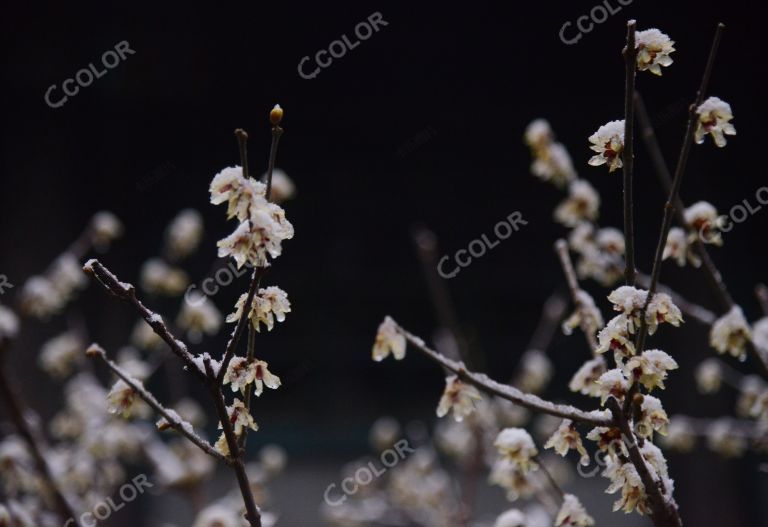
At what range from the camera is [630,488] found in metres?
1.10

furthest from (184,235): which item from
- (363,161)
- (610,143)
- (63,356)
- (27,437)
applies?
(363,161)

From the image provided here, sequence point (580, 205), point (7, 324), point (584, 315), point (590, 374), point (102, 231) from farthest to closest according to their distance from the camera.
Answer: point (102, 231) → point (7, 324) → point (580, 205) → point (584, 315) → point (590, 374)

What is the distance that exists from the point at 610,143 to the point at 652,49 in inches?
6.0

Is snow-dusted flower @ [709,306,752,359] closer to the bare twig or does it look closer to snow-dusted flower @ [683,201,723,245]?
snow-dusted flower @ [683,201,723,245]

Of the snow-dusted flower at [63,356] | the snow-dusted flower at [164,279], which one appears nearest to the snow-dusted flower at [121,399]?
the snow-dusted flower at [164,279]

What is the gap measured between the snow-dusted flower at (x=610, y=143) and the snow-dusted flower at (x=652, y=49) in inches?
3.9

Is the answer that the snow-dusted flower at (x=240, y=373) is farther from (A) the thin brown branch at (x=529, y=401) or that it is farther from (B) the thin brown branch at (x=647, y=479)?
(B) the thin brown branch at (x=647, y=479)

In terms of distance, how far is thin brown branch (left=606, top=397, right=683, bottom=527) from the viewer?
108cm

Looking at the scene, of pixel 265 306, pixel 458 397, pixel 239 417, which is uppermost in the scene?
pixel 265 306

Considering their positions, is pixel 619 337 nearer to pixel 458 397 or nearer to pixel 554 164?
pixel 458 397

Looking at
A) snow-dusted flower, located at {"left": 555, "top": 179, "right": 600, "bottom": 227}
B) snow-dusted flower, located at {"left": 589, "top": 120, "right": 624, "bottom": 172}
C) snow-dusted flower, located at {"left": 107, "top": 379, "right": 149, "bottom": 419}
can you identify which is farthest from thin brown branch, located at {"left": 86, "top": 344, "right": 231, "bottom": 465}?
snow-dusted flower, located at {"left": 555, "top": 179, "right": 600, "bottom": 227}

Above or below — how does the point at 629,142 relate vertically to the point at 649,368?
above

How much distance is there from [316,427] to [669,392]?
2261 mm

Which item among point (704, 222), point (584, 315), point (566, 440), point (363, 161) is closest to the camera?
point (566, 440)
